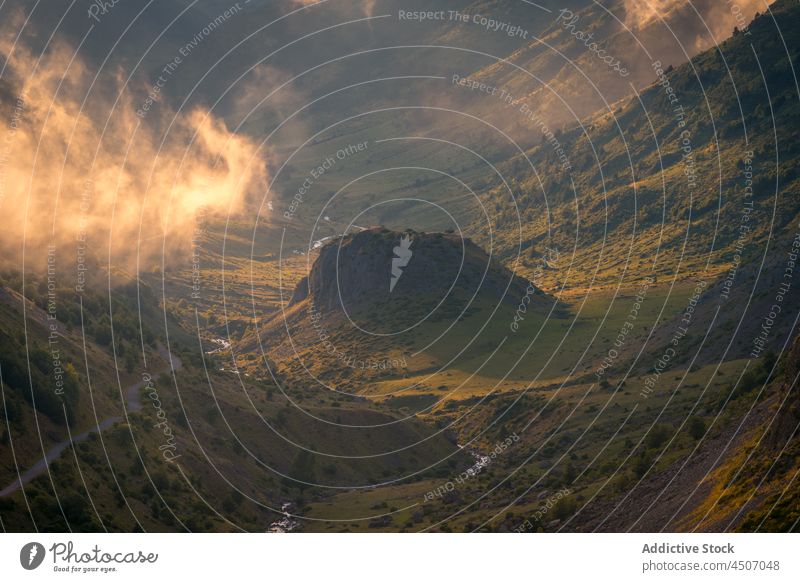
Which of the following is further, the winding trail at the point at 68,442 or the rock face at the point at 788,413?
the winding trail at the point at 68,442

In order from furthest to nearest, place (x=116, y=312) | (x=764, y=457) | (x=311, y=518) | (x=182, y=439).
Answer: (x=116, y=312), (x=182, y=439), (x=311, y=518), (x=764, y=457)

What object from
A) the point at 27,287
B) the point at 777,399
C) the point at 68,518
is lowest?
the point at 68,518

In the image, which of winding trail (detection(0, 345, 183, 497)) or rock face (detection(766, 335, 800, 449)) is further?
winding trail (detection(0, 345, 183, 497))

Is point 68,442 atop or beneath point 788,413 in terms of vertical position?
atop

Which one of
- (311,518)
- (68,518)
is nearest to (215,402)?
(311,518)

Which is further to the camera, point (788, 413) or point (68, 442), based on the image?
point (68, 442)

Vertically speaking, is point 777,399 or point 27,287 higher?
point 27,287

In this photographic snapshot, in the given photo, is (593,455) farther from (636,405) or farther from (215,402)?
(215,402)

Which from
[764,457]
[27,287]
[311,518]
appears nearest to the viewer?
[764,457]
